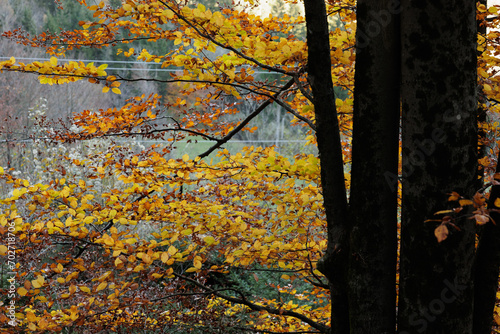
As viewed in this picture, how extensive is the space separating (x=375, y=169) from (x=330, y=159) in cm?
27

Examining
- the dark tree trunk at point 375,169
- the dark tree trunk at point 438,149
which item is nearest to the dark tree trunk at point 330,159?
the dark tree trunk at point 375,169

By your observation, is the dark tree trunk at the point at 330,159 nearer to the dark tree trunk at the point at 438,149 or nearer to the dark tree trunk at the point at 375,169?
the dark tree trunk at the point at 375,169

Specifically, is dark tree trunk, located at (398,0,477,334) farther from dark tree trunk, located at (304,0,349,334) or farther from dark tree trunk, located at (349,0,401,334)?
dark tree trunk, located at (304,0,349,334)

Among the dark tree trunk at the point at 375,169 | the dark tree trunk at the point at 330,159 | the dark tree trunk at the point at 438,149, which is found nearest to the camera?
the dark tree trunk at the point at 438,149

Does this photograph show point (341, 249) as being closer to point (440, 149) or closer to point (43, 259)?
point (440, 149)

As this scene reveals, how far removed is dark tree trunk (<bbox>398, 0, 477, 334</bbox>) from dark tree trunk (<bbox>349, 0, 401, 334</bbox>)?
82 millimetres

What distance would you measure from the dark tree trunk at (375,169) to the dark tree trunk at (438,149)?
0.08 m

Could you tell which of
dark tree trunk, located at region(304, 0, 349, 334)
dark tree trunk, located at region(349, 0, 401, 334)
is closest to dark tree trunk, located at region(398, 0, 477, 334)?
dark tree trunk, located at region(349, 0, 401, 334)

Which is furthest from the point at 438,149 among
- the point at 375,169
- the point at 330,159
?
the point at 330,159

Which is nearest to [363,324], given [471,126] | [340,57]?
[471,126]

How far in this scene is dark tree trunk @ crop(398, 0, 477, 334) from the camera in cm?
141

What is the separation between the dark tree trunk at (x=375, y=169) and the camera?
1.55 metres

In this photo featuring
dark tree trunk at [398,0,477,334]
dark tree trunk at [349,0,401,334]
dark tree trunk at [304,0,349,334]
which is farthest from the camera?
dark tree trunk at [304,0,349,334]

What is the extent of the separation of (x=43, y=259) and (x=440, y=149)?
639cm
